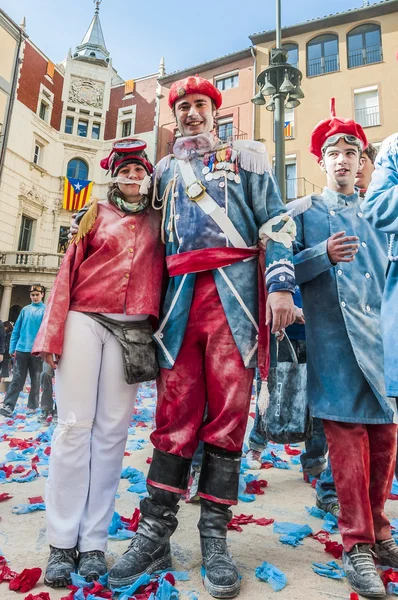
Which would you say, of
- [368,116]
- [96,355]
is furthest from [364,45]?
[96,355]

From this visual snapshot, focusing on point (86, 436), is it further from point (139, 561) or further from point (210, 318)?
point (210, 318)

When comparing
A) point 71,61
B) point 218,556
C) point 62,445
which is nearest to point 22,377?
point 62,445

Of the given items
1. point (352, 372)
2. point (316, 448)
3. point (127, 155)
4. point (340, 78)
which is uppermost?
point (340, 78)

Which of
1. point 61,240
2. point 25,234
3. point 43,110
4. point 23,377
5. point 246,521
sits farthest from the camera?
point 43,110

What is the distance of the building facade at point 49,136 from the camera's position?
69.8 ft

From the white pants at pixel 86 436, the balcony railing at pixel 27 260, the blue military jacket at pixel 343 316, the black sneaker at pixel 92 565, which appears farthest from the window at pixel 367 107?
the black sneaker at pixel 92 565

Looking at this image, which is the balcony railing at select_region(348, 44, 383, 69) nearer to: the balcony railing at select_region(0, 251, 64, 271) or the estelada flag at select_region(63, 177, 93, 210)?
the estelada flag at select_region(63, 177, 93, 210)

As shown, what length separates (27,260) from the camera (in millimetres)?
21391

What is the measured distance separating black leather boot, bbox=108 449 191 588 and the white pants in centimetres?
20

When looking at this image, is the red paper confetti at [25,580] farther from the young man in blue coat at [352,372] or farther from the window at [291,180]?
the window at [291,180]

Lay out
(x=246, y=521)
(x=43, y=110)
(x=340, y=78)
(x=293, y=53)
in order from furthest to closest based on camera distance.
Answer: (x=43, y=110) → (x=293, y=53) → (x=340, y=78) → (x=246, y=521)

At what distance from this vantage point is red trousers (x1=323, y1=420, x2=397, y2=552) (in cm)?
197

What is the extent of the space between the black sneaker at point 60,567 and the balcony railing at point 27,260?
2047 cm

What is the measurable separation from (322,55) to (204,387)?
74.7ft
